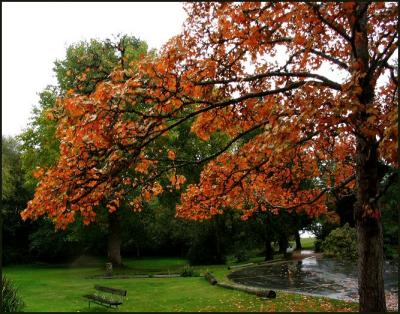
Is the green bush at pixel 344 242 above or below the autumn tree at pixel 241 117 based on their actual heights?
below

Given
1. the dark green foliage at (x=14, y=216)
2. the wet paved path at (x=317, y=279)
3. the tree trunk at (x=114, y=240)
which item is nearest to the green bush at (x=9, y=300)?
the wet paved path at (x=317, y=279)

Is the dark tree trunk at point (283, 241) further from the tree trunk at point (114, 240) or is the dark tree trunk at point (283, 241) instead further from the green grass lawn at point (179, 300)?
the green grass lawn at point (179, 300)

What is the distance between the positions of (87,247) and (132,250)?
655cm

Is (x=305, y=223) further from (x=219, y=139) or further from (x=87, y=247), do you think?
(x=87, y=247)

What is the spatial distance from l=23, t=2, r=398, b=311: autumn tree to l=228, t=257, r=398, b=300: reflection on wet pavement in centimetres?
830

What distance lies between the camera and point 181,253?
166ft

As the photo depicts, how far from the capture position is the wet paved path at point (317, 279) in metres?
17.8

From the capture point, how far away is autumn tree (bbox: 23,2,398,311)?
261 inches

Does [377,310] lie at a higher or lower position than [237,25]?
Result: lower

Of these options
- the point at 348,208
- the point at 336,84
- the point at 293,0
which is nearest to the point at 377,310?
the point at 336,84

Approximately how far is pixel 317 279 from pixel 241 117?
14.8 meters

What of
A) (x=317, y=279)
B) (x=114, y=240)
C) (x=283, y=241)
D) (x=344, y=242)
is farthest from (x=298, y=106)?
(x=283, y=241)

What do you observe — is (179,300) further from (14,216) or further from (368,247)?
(14,216)

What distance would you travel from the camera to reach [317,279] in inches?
859
